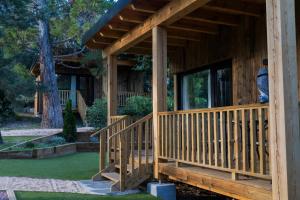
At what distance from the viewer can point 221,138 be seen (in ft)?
17.7

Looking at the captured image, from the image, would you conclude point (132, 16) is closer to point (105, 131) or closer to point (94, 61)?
point (105, 131)

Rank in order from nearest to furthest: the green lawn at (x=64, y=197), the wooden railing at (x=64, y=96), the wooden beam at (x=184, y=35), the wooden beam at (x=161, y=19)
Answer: the wooden beam at (x=161, y=19) → the green lawn at (x=64, y=197) → the wooden beam at (x=184, y=35) → the wooden railing at (x=64, y=96)

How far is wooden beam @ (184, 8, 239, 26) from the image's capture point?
7406mm

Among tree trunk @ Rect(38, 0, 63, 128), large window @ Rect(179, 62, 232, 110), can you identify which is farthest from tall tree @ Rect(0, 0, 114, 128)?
large window @ Rect(179, 62, 232, 110)

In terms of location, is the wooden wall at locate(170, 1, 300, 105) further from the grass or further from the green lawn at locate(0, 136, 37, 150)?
the green lawn at locate(0, 136, 37, 150)

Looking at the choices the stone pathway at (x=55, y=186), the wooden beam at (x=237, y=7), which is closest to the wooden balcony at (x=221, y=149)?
the stone pathway at (x=55, y=186)

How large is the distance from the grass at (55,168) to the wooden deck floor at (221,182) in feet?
11.2

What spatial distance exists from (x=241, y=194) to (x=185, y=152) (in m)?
1.91

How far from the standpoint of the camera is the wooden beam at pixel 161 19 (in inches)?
243

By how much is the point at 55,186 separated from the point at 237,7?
5150mm

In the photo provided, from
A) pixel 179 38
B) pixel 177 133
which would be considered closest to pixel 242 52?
pixel 179 38

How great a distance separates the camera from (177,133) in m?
6.76

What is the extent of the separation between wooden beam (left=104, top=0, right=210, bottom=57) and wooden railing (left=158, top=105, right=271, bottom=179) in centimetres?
169

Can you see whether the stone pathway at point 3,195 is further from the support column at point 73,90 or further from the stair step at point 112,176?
the support column at point 73,90
